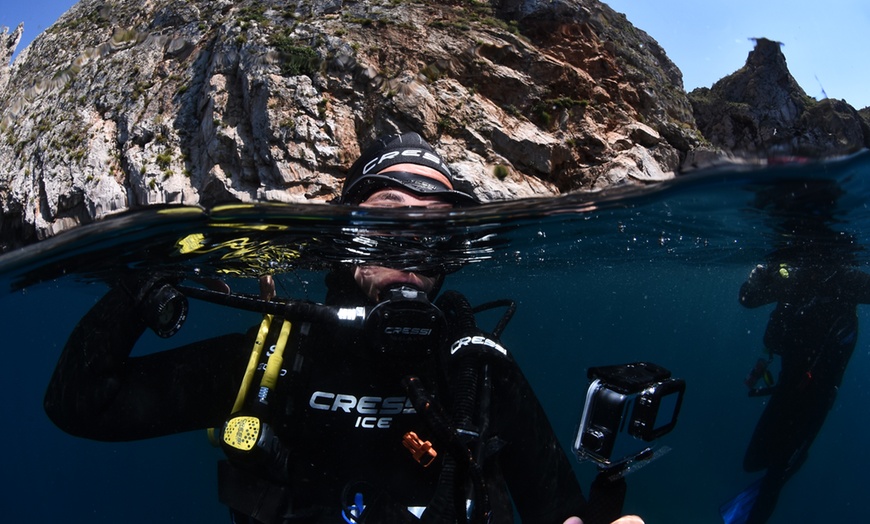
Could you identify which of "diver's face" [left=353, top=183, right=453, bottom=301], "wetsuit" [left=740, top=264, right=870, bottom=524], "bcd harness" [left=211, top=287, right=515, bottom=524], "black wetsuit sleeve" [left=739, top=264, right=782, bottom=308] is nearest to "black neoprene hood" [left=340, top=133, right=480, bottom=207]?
"diver's face" [left=353, top=183, right=453, bottom=301]

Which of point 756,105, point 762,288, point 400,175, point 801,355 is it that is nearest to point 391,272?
point 400,175

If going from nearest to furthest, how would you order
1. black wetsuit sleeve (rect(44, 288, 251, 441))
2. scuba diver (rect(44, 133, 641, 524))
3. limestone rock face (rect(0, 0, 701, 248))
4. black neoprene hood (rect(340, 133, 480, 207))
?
scuba diver (rect(44, 133, 641, 524)) → black wetsuit sleeve (rect(44, 288, 251, 441)) → black neoprene hood (rect(340, 133, 480, 207)) → limestone rock face (rect(0, 0, 701, 248))

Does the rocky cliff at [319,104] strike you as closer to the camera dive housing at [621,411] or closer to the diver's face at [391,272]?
the diver's face at [391,272]

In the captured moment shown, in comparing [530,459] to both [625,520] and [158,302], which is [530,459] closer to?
[625,520]

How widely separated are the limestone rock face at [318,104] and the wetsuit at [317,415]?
14442 mm

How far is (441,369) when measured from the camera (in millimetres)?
3891

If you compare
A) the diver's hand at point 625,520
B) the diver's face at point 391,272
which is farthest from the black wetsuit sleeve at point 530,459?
the diver's face at point 391,272

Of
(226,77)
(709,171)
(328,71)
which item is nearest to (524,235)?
(709,171)

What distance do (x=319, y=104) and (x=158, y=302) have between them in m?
17.7

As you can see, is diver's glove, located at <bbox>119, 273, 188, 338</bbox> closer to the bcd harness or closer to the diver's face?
the bcd harness

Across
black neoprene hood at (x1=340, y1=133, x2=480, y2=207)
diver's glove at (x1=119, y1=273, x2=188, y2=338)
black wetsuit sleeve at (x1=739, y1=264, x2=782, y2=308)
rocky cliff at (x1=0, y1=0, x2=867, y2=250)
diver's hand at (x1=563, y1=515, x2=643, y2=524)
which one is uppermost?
rocky cliff at (x1=0, y1=0, x2=867, y2=250)

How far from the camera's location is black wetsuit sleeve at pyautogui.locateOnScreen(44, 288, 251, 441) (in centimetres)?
332

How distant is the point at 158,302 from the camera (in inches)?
134

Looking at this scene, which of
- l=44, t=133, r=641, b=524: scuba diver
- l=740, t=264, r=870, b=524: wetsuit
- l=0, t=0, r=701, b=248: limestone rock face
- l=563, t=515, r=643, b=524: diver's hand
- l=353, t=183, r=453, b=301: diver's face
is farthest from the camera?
l=0, t=0, r=701, b=248: limestone rock face
